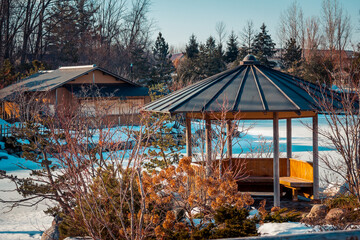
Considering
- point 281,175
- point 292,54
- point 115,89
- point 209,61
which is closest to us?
point 281,175

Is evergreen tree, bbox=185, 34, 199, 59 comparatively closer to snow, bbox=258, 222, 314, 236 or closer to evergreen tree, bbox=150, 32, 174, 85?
evergreen tree, bbox=150, 32, 174, 85

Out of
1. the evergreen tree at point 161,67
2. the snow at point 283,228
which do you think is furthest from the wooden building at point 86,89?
the snow at point 283,228

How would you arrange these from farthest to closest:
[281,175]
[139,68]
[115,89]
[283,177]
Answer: [139,68]
[115,89]
[281,175]
[283,177]

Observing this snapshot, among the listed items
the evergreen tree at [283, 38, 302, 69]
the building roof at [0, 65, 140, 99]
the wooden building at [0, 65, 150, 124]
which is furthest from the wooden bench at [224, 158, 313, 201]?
the evergreen tree at [283, 38, 302, 69]

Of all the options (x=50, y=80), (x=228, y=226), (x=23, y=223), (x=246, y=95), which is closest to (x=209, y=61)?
(x=50, y=80)

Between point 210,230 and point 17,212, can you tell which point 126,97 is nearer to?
point 17,212

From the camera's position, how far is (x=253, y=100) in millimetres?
7973

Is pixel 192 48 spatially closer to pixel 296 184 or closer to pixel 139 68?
pixel 139 68

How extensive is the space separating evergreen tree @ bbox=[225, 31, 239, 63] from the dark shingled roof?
3665cm

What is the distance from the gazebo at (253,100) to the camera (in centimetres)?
776

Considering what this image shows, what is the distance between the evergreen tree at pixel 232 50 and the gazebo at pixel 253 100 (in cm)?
3645

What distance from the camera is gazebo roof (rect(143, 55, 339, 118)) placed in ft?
25.3

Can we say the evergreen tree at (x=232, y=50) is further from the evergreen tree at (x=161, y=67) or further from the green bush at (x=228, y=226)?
the green bush at (x=228, y=226)

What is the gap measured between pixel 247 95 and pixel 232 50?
3868 centimetres
